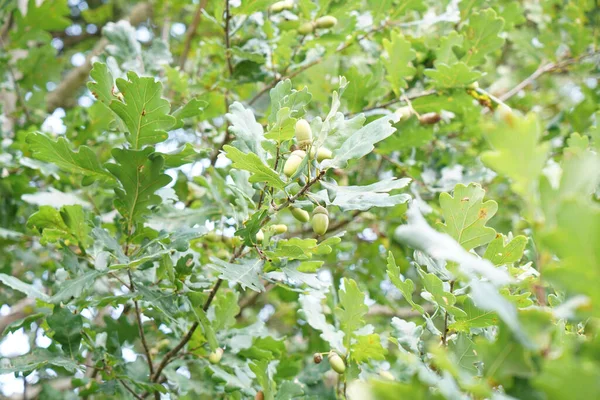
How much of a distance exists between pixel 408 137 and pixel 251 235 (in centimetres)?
70

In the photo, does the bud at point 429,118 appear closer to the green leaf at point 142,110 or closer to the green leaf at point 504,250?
the green leaf at point 504,250

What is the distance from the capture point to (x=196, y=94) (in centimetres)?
165

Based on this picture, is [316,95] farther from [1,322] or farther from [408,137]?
[1,322]

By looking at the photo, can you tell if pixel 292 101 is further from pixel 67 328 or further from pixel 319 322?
pixel 67 328

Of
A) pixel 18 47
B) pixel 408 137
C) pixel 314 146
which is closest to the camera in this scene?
pixel 314 146

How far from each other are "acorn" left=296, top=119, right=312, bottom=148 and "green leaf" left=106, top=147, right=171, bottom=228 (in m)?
0.28

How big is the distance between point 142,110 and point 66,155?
190 millimetres

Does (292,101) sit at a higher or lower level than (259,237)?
higher

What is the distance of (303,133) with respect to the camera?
930mm

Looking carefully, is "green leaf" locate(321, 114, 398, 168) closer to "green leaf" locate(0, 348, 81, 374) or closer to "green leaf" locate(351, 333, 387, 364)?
"green leaf" locate(351, 333, 387, 364)

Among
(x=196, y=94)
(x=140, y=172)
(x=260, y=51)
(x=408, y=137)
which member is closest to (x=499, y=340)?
(x=140, y=172)

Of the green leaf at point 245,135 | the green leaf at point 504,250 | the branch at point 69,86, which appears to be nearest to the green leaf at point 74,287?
the green leaf at point 245,135

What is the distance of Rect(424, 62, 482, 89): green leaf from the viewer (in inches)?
52.8

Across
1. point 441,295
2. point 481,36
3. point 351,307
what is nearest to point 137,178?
point 351,307
